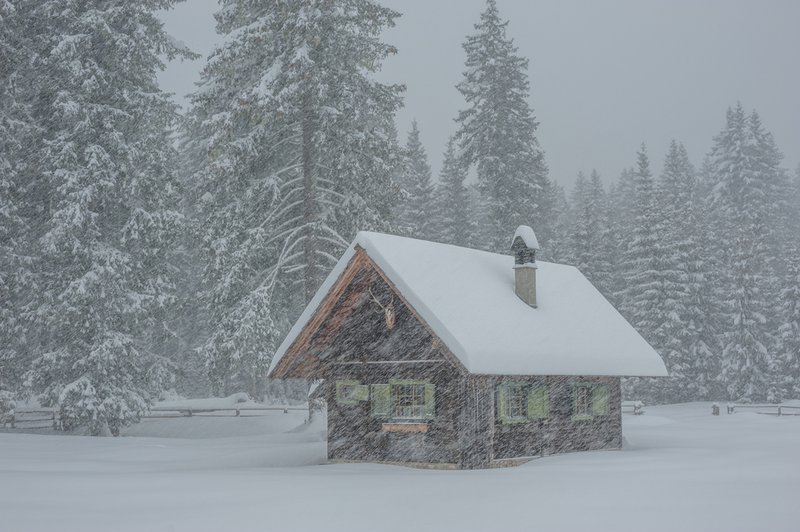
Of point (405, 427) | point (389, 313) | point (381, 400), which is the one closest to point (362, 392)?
point (381, 400)

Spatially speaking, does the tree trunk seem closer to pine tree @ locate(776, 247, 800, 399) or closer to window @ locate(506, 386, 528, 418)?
window @ locate(506, 386, 528, 418)

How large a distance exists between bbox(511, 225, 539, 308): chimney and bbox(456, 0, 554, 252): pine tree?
67.9ft

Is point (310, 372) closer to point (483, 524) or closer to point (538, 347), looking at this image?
point (538, 347)

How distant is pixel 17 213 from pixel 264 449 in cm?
1262

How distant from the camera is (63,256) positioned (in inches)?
1115

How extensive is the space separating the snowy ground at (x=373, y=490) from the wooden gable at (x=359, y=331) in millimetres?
2707

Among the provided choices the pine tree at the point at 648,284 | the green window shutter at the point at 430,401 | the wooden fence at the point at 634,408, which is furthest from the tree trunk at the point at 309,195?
the pine tree at the point at 648,284

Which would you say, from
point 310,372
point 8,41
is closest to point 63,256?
point 8,41

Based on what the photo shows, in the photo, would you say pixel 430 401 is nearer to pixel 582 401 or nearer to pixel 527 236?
pixel 582 401

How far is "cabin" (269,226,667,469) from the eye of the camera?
20.6 m

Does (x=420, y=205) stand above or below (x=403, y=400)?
above

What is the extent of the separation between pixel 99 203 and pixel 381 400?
1356 centimetres

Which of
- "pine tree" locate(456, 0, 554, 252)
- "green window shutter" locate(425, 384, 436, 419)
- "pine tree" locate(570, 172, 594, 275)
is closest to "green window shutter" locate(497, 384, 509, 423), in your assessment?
"green window shutter" locate(425, 384, 436, 419)

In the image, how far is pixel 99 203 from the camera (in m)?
29.5
